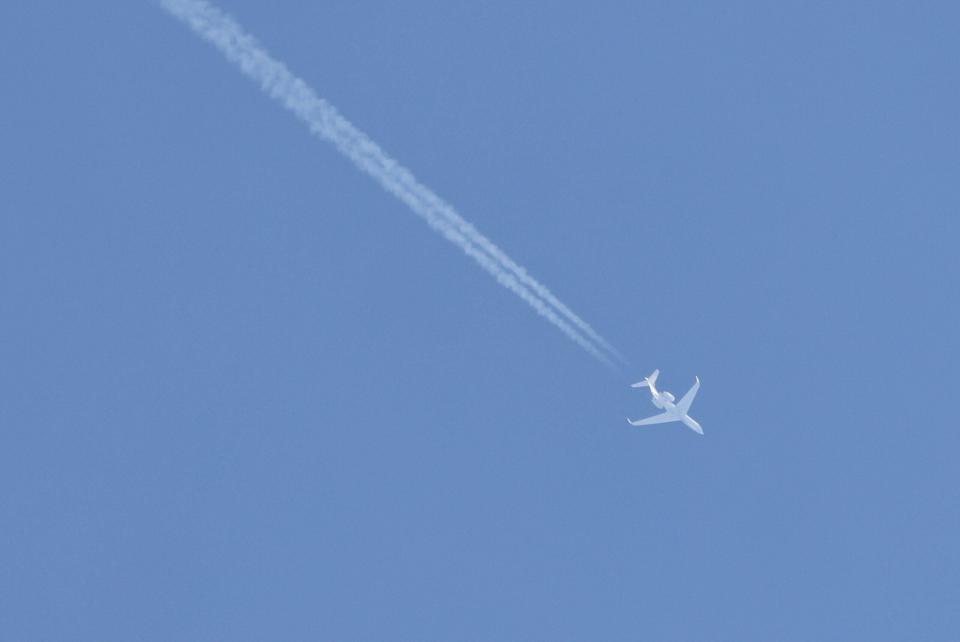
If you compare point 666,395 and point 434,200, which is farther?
point 666,395

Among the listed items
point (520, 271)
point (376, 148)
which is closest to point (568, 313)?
point (520, 271)

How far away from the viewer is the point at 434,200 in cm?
6625

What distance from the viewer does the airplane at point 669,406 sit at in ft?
235

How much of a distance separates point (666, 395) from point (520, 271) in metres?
8.36

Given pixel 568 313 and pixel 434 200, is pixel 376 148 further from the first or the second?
pixel 568 313

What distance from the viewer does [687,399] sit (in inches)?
2876

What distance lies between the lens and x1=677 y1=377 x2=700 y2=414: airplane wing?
7275cm

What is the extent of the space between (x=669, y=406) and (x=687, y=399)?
1286mm

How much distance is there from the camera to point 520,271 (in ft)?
222

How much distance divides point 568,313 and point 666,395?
525 cm

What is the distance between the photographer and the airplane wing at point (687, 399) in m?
72.8

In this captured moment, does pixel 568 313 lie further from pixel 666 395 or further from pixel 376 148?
pixel 376 148

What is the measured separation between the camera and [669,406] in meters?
72.1

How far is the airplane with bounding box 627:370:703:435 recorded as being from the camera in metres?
71.5
